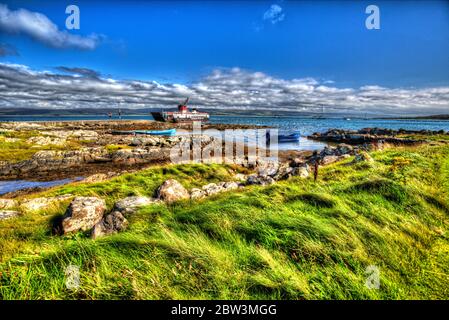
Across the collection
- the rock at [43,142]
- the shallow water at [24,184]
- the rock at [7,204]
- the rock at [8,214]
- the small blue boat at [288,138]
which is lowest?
the shallow water at [24,184]

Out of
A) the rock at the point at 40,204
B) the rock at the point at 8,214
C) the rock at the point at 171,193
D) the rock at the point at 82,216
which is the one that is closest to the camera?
the rock at the point at 82,216

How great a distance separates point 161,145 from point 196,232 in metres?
35.0

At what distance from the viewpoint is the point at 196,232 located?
164 inches

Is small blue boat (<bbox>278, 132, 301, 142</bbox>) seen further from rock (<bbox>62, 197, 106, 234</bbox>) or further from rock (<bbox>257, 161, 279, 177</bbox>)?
rock (<bbox>62, 197, 106, 234</bbox>)

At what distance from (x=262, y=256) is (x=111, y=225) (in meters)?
4.26

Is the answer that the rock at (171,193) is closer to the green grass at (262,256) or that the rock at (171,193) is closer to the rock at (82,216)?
the rock at (82,216)

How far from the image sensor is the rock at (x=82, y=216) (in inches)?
258

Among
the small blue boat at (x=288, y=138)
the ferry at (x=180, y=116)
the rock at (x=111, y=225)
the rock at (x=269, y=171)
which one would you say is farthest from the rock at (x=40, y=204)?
the ferry at (x=180, y=116)

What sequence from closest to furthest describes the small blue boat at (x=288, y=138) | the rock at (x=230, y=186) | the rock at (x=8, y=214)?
the rock at (x=8, y=214) < the rock at (x=230, y=186) < the small blue boat at (x=288, y=138)

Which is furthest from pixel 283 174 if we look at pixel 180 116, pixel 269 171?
pixel 180 116

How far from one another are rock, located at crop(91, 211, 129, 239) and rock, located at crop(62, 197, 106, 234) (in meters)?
0.97

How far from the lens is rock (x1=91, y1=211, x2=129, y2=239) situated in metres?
5.48

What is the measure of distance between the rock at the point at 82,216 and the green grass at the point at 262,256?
1.22m
